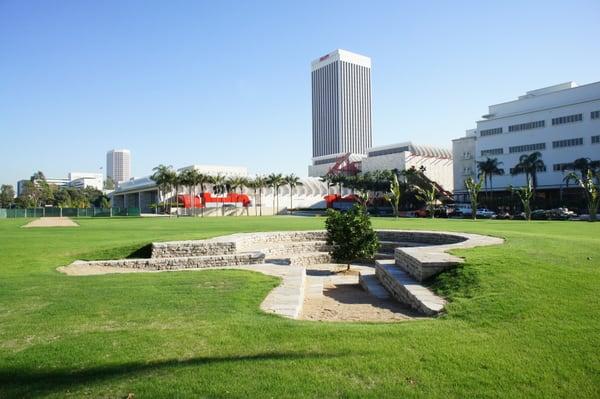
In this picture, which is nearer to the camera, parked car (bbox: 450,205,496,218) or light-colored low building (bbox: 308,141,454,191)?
parked car (bbox: 450,205,496,218)

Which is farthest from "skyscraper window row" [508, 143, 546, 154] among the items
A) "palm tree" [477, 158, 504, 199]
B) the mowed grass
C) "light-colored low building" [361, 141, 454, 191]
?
the mowed grass

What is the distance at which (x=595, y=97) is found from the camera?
243ft

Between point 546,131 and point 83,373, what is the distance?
285ft

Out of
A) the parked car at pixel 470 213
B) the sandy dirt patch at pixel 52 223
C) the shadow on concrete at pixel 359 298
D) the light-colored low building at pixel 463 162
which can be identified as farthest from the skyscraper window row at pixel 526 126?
the shadow on concrete at pixel 359 298

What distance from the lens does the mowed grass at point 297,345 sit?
4898 mm

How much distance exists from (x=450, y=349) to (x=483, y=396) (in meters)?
1.20

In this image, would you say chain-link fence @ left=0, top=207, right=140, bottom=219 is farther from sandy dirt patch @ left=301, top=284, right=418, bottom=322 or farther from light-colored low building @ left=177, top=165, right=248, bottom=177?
sandy dirt patch @ left=301, top=284, right=418, bottom=322

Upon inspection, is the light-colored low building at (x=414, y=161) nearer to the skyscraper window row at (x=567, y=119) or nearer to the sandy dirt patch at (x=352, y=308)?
the skyscraper window row at (x=567, y=119)

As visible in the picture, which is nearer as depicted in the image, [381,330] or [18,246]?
[381,330]

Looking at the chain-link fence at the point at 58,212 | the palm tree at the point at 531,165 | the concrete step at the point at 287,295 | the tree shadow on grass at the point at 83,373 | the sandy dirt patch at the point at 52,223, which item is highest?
the palm tree at the point at 531,165

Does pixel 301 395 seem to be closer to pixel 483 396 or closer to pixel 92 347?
pixel 483 396

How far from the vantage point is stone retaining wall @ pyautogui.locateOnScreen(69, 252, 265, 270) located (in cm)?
1809

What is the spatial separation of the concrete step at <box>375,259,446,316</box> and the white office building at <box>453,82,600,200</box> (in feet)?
235

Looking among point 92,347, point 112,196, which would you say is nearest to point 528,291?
point 92,347
